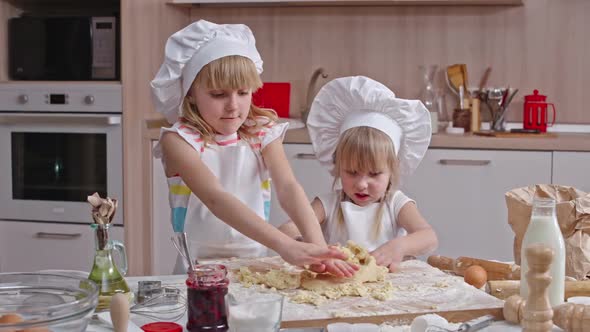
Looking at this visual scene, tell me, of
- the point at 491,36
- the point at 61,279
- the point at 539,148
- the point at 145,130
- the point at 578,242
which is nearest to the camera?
the point at 61,279

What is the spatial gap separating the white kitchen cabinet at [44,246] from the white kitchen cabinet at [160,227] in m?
0.19

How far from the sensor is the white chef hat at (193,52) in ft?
6.32

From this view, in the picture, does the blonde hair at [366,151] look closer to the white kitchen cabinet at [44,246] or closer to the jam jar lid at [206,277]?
the jam jar lid at [206,277]

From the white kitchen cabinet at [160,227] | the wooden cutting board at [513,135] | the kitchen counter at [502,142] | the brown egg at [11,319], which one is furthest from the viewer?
the white kitchen cabinet at [160,227]

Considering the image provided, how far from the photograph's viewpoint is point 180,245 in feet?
4.36

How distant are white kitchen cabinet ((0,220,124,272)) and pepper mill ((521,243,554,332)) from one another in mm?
2424

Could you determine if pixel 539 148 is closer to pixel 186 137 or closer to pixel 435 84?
pixel 435 84

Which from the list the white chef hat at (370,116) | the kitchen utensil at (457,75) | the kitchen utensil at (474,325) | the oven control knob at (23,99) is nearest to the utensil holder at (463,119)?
the kitchen utensil at (457,75)

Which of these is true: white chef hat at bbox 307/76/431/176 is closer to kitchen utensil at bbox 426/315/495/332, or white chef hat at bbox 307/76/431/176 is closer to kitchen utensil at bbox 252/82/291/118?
kitchen utensil at bbox 426/315/495/332

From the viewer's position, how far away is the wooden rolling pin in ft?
4.72

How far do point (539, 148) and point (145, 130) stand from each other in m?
1.45

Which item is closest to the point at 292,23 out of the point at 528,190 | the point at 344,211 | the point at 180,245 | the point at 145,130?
the point at 145,130

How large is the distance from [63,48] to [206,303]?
7.61ft

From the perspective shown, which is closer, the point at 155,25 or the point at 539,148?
the point at 539,148
